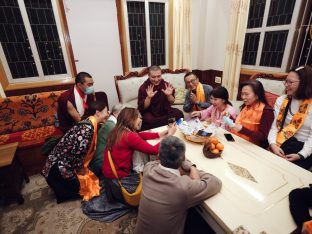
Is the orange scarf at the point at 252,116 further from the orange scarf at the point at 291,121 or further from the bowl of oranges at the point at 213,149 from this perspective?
the bowl of oranges at the point at 213,149

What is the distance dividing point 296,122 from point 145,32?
9.58 ft

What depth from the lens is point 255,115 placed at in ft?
5.15

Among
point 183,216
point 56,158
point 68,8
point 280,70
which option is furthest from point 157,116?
point 68,8

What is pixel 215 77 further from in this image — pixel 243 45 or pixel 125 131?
pixel 125 131

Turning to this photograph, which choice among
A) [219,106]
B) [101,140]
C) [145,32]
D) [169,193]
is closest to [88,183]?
[101,140]

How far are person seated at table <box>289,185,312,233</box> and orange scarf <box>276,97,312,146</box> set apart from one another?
753mm

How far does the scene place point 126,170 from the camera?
58.8 inches

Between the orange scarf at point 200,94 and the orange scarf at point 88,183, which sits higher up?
the orange scarf at point 200,94

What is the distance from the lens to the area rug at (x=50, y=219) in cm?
149

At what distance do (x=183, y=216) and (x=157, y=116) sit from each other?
5.64 ft

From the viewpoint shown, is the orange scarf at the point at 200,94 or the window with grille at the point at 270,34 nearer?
the window with grille at the point at 270,34

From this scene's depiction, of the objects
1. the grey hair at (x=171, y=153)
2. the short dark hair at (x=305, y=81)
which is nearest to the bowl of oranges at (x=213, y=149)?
the grey hair at (x=171, y=153)

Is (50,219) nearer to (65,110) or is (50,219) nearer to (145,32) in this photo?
(65,110)

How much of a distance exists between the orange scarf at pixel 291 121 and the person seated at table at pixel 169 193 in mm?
974
